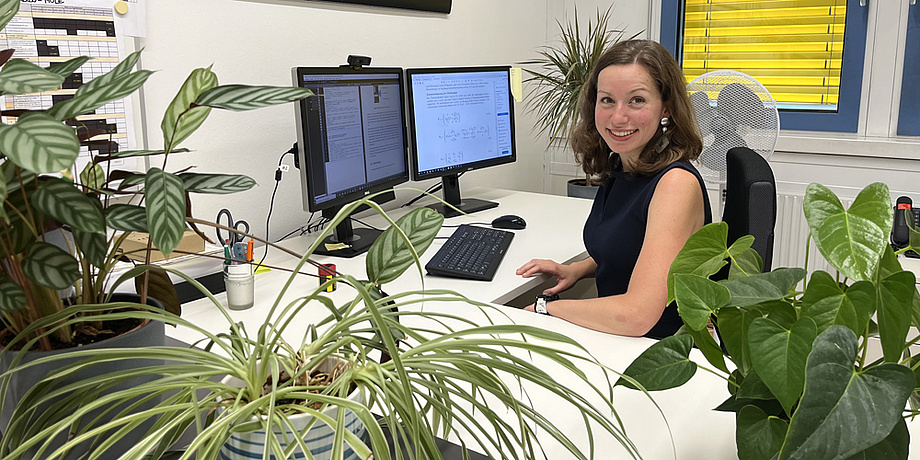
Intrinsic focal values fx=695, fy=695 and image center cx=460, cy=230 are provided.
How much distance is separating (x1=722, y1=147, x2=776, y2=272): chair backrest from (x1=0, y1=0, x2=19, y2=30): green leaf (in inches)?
65.0

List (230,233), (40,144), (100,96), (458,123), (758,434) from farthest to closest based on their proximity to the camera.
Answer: (458,123) < (230,233) < (758,434) < (100,96) < (40,144)

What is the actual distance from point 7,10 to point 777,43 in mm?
3258

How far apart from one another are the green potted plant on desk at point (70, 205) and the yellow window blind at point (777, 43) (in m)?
3.10

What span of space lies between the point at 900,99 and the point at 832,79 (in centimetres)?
28

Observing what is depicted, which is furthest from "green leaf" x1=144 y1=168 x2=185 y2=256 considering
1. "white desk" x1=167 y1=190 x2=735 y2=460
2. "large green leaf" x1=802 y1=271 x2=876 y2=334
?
"large green leaf" x1=802 y1=271 x2=876 y2=334

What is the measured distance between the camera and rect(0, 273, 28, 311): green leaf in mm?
558

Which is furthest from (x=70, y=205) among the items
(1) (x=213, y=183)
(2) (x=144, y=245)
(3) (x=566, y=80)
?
(3) (x=566, y=80)

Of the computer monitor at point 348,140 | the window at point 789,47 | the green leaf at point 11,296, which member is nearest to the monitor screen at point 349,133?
the computer monitor at point 348,140

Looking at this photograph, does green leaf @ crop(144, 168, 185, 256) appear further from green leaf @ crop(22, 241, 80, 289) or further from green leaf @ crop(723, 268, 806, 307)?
green leaf @ crop(723, 268, 806, 307)

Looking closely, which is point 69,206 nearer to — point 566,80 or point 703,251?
point 703,251

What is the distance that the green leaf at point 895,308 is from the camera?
0.53 m

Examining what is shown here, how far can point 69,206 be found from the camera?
53 centimetres

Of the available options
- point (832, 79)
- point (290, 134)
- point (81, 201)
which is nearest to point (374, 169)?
point (290, 134)

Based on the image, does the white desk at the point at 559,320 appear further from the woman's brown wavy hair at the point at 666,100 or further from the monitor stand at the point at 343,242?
the woman's brown wavy hair at the point at 666,100
